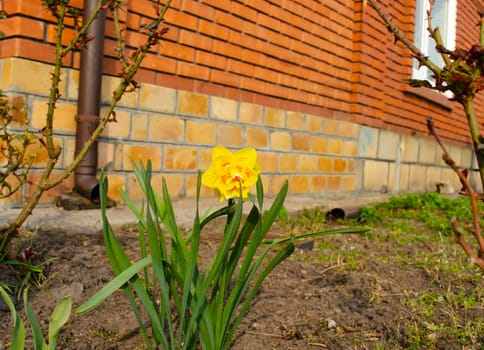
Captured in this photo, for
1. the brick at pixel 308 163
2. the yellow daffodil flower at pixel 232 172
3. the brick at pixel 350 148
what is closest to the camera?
the yellow daffodil flower at pixel 232 172

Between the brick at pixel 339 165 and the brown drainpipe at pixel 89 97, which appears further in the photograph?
the brick at pixel 339 165

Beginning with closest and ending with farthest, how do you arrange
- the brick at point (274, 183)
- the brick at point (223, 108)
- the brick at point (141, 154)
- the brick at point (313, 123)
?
the brick at point (141, 154) → the brick at point (223, 108) → the brick at point (274, 183) → the brick at point (313, 123)

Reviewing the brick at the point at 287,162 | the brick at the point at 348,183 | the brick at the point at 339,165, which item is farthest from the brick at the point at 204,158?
the brick at the point at 348,183

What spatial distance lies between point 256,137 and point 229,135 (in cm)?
40

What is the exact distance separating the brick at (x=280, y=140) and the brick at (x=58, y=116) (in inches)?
86.3

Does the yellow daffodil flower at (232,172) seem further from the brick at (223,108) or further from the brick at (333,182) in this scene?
the brick at (333,182)

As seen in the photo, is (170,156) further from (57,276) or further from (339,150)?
(339,150)

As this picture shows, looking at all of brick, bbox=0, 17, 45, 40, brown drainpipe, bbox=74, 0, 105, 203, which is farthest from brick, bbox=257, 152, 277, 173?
brick, bbox=0, 17, 45, 40

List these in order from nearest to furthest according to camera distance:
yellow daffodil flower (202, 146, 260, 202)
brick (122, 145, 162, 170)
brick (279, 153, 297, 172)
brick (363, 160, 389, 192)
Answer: yellow daffodil flower (202, 146, 260, 202), brick (122, 145, 162, 170), brick (279, 153, 297, 172), brick (363, 160, 389, 192)

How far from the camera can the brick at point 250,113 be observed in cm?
457

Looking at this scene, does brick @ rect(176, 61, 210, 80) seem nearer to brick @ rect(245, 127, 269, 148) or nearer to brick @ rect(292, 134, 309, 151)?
brick @ rect(245, 127, 269, 148)

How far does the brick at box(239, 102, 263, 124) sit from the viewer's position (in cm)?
457

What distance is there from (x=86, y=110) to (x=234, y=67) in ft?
5.45

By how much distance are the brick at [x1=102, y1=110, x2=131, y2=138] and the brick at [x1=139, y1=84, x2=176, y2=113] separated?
0.52 ft
